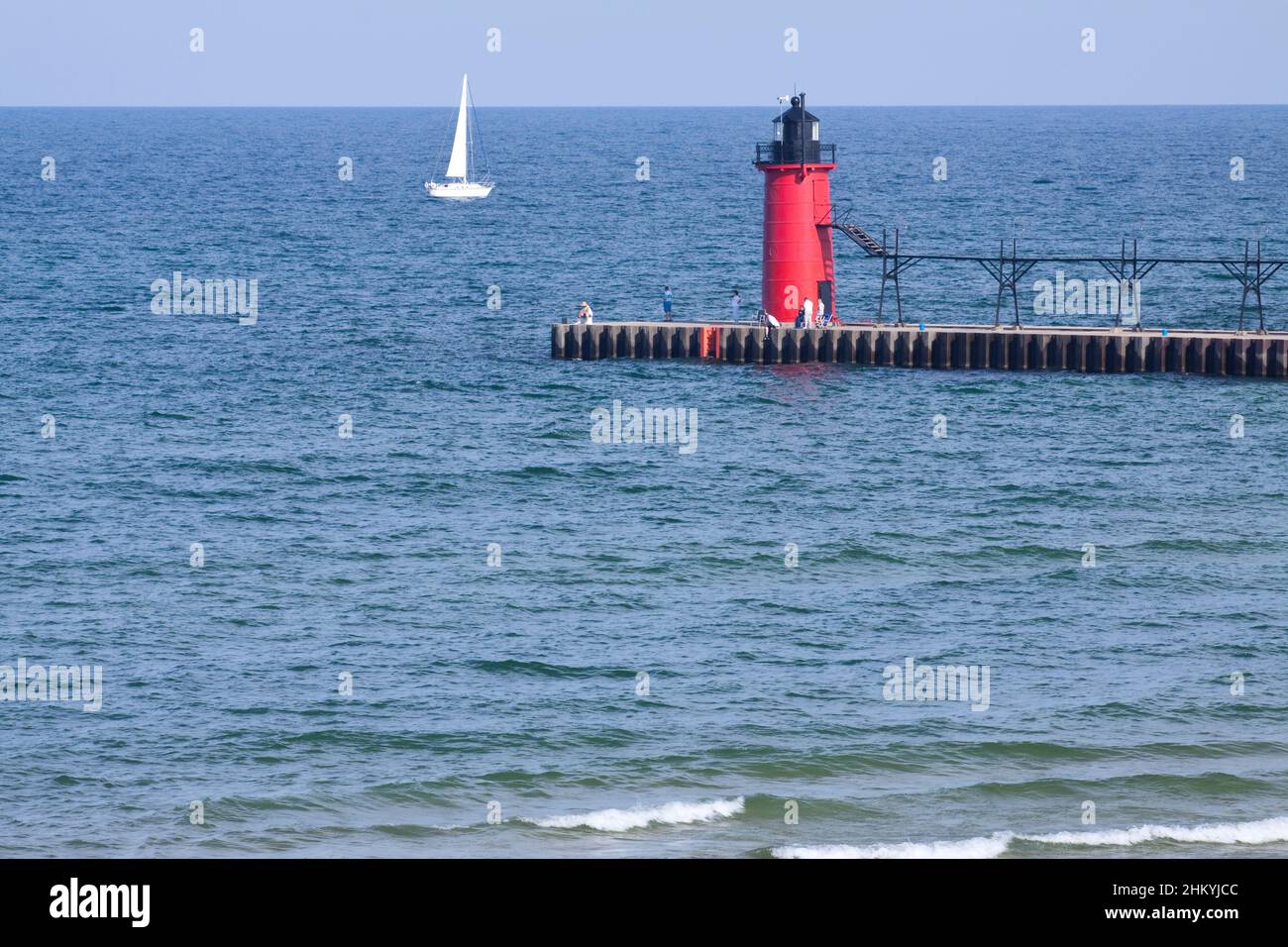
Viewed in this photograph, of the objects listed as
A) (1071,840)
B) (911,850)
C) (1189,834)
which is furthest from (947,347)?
(911,850)

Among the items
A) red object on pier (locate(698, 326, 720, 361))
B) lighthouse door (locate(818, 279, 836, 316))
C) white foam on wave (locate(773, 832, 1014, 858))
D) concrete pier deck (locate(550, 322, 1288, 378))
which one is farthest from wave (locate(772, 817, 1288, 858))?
red object on pier (locate(698, 326, 720, 361))

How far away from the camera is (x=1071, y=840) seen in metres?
28.0

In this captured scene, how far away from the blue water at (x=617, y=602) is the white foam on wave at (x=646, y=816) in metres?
0.08

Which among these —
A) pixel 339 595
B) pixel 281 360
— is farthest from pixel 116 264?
pixel 339 595

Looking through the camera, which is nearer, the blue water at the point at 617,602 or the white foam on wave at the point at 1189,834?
the white foam on wave at the point at 1189,834

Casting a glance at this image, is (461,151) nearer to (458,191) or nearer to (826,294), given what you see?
(458,191)

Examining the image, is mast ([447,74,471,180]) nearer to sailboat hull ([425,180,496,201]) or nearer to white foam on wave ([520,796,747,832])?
sailboat hull ([425,180,496,201])

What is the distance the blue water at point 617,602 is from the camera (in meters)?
29.9

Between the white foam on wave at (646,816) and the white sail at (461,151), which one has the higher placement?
the white sail at (461,151)

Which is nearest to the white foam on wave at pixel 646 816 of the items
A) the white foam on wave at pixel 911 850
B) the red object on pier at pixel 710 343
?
the white foam on wave at pixel 911 850

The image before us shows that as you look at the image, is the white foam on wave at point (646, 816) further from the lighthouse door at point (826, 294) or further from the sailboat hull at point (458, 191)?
the sailboat hull at point (458, 191)
